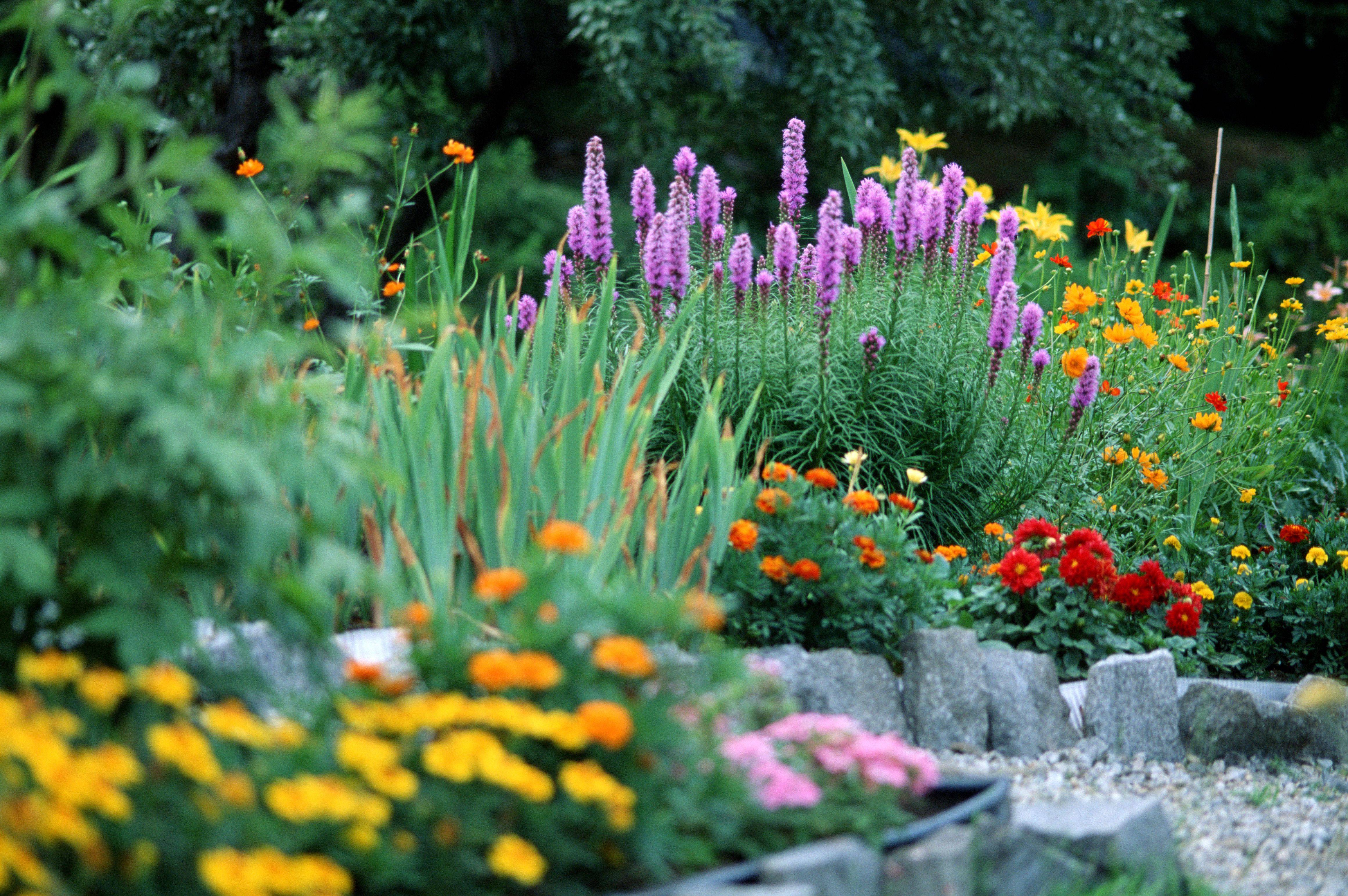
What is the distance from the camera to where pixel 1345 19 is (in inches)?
504

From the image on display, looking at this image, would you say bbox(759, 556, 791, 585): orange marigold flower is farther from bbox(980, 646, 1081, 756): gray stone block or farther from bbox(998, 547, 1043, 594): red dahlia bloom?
bbox(998, 547, 1043, 594): red dahlia bloom

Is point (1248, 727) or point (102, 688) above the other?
point (102, 688)

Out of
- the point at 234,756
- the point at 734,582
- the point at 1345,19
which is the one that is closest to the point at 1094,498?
the point at 734,582

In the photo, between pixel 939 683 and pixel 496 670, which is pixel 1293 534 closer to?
pixel 939 683

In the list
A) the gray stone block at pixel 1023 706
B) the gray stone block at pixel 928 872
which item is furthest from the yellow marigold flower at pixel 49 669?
the gray stone block at pixel 1023 706

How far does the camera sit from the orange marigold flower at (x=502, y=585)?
1.55 m

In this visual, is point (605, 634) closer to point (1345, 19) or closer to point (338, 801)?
point (338, 801)

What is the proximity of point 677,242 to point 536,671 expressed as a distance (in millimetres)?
1599

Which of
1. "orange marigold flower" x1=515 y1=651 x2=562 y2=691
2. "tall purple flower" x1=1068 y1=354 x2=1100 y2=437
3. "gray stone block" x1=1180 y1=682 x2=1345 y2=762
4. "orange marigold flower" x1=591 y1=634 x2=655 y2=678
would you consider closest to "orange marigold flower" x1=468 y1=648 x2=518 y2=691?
"orange marigold flower" x1=515 y1=651 x2=562 y2=691

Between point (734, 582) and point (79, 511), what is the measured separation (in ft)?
4.06

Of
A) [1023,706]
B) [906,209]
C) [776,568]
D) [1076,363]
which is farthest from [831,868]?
[906,209]

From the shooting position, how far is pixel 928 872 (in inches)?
62.2

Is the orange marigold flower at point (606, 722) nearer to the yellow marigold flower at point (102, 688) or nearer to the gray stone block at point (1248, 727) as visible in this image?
the yellow marigold flower at point (102, 688)

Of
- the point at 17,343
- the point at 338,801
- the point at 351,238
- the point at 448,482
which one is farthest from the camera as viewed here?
the point at 351,238
